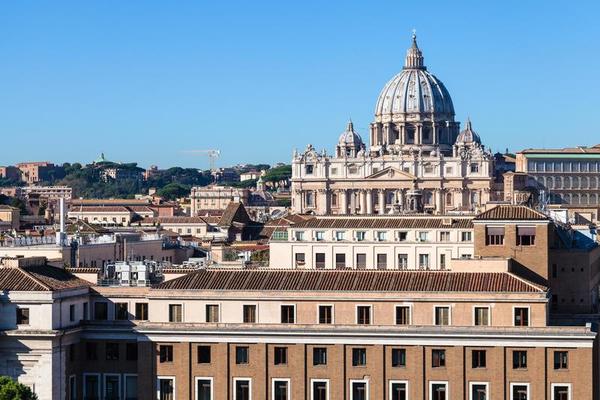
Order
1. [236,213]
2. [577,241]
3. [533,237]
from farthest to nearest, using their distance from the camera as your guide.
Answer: [236,213]
[577,241]
[533,237]

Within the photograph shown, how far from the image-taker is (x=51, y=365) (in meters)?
48.0

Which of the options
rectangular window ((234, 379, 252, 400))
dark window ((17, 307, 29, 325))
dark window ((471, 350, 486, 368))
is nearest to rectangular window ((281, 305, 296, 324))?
rectangular window ((234, 379, 252, 400))

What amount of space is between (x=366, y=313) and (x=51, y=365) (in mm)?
8377

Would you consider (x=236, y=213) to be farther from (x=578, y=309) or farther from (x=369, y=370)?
(x=369, y=370)

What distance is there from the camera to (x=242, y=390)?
49.0m

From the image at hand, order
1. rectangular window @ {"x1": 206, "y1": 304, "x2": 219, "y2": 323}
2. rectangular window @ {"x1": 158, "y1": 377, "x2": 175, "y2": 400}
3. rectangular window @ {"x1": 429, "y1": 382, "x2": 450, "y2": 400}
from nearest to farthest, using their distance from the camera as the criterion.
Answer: rectangular window @ {"x1": 429, "y1": 382, "x2": 450, "y2": 400}
rectangular window @ {"x1": 158, "y1": 377, "x2": 175, "y2": 400}
rectangular window @ {"x1": 206, "y1": 304, "x2": 219, "y2": 323}

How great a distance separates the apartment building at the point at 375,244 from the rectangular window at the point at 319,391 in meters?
15.6

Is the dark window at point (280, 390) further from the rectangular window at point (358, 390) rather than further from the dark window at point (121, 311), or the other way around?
the dark window at point (121, 311)

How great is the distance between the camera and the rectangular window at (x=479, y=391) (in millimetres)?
47719

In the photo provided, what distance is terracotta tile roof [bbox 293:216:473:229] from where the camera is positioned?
6569cm

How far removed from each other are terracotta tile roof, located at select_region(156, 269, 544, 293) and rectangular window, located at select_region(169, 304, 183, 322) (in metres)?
0.53

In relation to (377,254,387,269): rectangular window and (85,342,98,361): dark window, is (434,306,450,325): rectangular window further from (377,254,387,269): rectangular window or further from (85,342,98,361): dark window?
(377,254,387,269): rectangular window

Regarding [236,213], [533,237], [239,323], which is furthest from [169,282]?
[236,213]

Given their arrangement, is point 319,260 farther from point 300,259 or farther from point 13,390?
point 13,390
